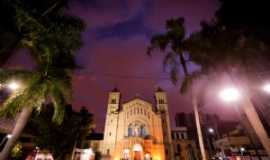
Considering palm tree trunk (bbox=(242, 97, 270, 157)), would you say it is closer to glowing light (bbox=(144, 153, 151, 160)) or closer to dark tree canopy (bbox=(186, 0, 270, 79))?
dark tree canopy (bbox=(186, 0, 270, 79))

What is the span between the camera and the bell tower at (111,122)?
32844mm

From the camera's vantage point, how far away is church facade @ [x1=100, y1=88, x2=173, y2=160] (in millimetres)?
30312

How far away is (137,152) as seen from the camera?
2944 cm

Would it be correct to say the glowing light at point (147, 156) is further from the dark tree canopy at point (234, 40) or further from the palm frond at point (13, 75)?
the palm frond at point (13, 75)

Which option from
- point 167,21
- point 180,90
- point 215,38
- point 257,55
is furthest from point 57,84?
point 257,55

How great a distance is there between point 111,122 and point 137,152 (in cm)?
1044

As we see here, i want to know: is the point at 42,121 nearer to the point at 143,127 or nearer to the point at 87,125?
the point at 87,125

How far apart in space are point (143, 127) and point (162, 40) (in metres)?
26.9

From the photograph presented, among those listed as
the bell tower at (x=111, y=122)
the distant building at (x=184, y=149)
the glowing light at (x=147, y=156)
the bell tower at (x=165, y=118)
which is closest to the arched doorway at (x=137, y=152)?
the glowing light at (x=147, y=156)

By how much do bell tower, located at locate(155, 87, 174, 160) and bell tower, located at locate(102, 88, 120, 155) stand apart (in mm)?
11422

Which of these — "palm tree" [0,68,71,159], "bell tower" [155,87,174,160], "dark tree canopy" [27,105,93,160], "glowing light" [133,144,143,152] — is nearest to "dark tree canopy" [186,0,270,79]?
"palm tree" [0,68,71,159]

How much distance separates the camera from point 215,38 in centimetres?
1132

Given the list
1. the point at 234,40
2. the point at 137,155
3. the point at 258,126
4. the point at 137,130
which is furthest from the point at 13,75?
the point at 137,130

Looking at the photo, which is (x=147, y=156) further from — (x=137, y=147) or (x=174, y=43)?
(x=174, y=43)
